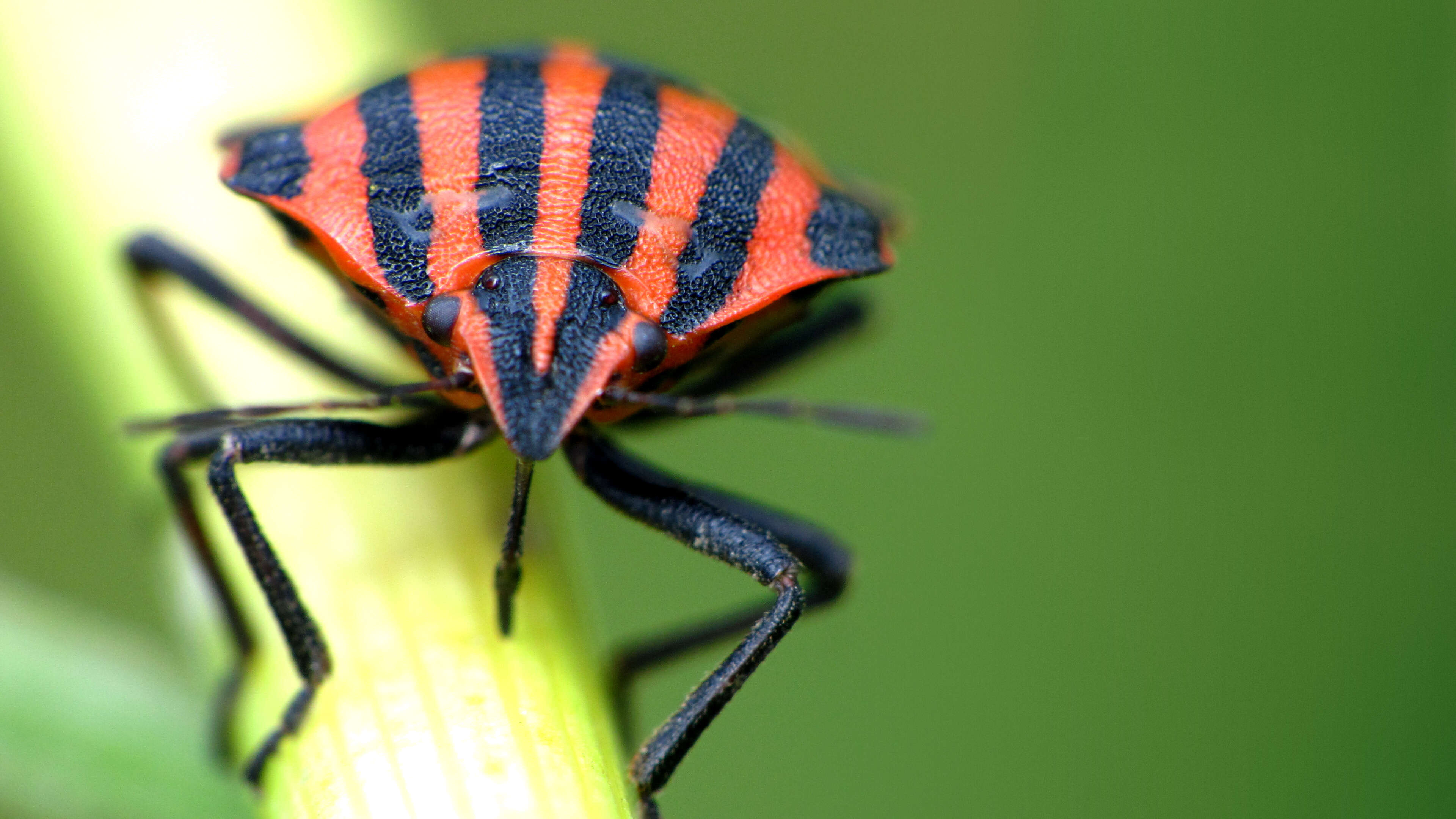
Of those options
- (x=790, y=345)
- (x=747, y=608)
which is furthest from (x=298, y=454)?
(x=790, y=345)

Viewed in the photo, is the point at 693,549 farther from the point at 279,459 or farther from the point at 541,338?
the point at 279,459

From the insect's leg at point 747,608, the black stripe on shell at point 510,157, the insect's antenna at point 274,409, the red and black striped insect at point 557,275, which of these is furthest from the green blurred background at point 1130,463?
the black stripe on shell at point 510,157

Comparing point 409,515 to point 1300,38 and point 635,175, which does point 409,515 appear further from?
point 1300,38

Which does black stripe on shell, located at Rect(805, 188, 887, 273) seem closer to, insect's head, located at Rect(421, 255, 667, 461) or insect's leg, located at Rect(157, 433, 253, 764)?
insect's head, located at Rect(421, 255, 667, 461)

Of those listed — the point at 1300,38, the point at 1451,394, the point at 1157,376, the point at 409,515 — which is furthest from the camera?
the point at 1300,38

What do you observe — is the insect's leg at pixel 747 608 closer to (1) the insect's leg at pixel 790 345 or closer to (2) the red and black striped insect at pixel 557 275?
(2) the red and black striped insect at pixel 557 275

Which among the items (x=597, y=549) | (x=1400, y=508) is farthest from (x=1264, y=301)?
(x=597, y=549)
